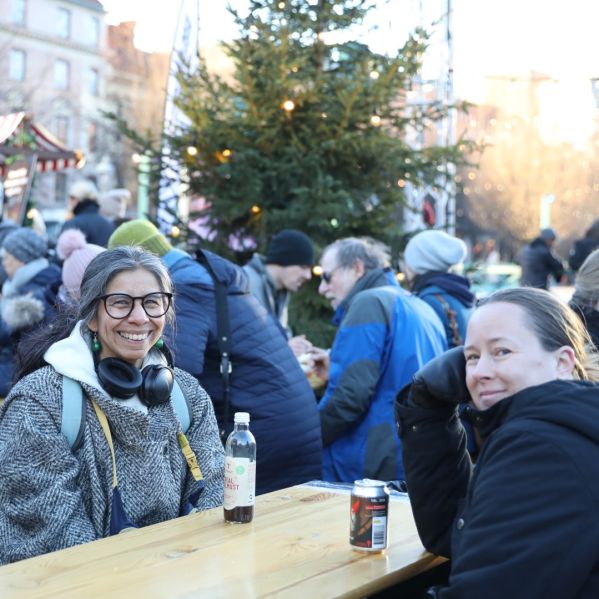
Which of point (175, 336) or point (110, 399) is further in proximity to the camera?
point (175, 336)

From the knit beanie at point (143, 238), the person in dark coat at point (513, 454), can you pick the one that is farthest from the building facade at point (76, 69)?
the person in dark coat at point (513, 454)

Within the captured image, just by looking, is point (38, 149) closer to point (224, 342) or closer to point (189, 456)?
point (224, 342)

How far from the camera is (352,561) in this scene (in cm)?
293

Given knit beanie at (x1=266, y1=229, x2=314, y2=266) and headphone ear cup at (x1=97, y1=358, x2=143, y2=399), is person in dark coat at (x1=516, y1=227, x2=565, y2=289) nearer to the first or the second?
knit beanie at (x1=266, y1=229, x2=314, y2=266)

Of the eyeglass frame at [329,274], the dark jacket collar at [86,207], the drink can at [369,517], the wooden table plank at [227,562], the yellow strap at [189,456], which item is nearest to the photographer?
the wooden table plank at [227,562]

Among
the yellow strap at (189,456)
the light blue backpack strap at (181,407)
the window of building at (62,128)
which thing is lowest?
the yellow strap at (189,456)

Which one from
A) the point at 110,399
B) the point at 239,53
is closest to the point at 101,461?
the point at 110,399

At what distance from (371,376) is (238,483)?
87.4 inches

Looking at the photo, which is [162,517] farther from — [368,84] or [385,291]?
[368,84]

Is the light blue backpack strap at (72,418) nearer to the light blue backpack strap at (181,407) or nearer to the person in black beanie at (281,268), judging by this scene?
the light blue backpack strap at (181,407)

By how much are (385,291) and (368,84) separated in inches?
159

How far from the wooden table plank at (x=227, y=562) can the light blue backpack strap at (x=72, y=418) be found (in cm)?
37

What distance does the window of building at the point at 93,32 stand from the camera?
61969 millimetres

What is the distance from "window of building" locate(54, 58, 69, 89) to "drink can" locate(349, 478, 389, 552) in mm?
60774
